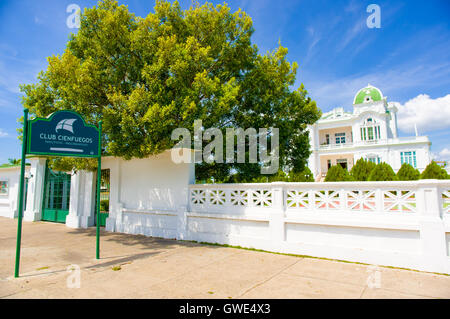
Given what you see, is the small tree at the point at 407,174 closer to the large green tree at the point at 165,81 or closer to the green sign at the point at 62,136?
the large green tree at the point at 165,81

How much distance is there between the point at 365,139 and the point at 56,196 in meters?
32.5

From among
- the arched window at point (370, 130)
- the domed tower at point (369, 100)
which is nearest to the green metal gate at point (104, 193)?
the arched window at point (370, 130)

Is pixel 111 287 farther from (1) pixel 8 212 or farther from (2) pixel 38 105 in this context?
(1) pixel 8 212

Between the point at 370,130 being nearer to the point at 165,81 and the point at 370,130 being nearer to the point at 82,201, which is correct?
the point at 165,81

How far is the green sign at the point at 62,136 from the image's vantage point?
5.39 m

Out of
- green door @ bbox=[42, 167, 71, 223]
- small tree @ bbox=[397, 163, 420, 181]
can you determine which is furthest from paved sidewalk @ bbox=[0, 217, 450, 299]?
small tree @ bbox=[397, 163, 420, 181]

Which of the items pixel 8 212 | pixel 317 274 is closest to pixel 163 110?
pixel 317 274

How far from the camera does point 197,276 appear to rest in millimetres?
4930

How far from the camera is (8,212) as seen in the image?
16.5 m

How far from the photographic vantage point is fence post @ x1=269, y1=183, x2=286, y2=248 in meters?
6.53

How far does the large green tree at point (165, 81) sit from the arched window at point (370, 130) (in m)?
26.9

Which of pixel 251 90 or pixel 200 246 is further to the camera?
pixel 251 90
